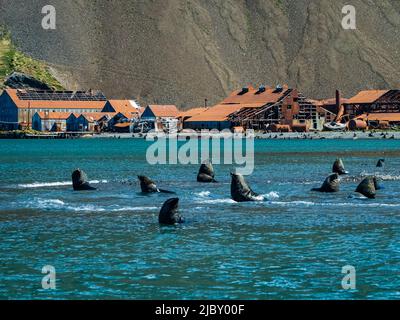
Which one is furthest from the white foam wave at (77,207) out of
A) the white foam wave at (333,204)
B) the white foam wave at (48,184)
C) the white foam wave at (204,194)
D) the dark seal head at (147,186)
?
the white foam wave at (48,184)

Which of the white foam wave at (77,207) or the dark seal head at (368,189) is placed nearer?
the white foam wave at (77,207)

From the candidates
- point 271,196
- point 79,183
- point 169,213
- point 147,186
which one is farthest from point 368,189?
point 79,183

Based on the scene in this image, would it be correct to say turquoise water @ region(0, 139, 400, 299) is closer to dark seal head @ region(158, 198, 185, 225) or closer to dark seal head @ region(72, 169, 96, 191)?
dark seal head @ region(158, 198, 185, 225)

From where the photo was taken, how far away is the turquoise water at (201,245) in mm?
26547

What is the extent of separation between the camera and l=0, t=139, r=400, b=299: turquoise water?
26.5 meters

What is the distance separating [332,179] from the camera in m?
55.7

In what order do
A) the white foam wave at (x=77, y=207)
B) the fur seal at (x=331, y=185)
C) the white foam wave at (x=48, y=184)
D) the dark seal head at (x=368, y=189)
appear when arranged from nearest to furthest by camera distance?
the white foam wave at (x=77, y=207)
the dark seal head at (x=368, y=189)
the fur seal at (x=331, y=185)
the white foam wave at (x=48, y=184)

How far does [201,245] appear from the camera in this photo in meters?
33.8

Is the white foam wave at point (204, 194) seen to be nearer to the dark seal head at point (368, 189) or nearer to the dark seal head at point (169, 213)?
the dark seal head at point (368, 189)

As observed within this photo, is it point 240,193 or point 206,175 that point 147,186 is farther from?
point 206,175
